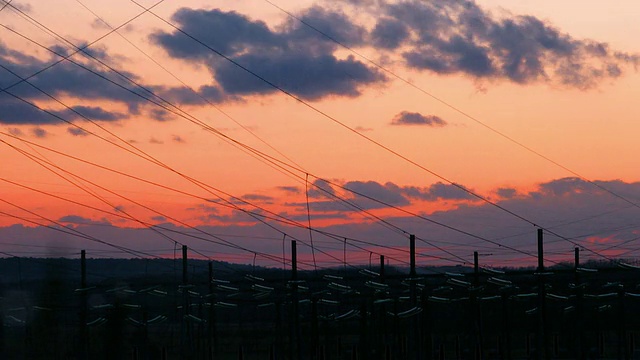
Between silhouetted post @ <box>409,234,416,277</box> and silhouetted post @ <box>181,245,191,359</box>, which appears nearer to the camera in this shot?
silhouetted post @ <box>409,234,416,277</box>

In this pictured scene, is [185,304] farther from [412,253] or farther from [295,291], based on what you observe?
[412,253]

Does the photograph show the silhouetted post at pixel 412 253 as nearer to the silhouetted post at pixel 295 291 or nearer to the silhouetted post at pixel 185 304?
the silhouetted post at pixel 295 291

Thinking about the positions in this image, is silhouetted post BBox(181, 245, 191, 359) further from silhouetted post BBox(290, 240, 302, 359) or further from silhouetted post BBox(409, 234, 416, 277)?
silhouetted post BBox(409, 234, 416, 277)

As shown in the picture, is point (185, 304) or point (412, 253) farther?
point (185, 304)

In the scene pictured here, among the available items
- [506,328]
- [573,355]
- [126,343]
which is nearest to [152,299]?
[126,343]

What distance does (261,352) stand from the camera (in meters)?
82.9

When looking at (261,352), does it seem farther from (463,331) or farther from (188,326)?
(188,326)

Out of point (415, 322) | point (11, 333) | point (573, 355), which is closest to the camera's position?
point (415, 322)

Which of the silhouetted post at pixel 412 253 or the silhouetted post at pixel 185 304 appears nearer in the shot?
the silhouetted post at pixel 412 253

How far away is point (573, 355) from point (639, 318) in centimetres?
4367

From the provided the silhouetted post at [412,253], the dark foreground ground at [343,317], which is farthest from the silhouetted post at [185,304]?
the silhouetted post at [412,253]

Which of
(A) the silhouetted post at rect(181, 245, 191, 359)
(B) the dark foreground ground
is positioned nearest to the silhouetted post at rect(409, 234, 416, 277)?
(B) the dark foreground ground

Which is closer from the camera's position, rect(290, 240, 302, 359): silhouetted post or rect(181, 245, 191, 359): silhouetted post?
rect(290, 240, 302, 359): silhouetted post

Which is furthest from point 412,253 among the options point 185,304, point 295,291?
point 185,304
